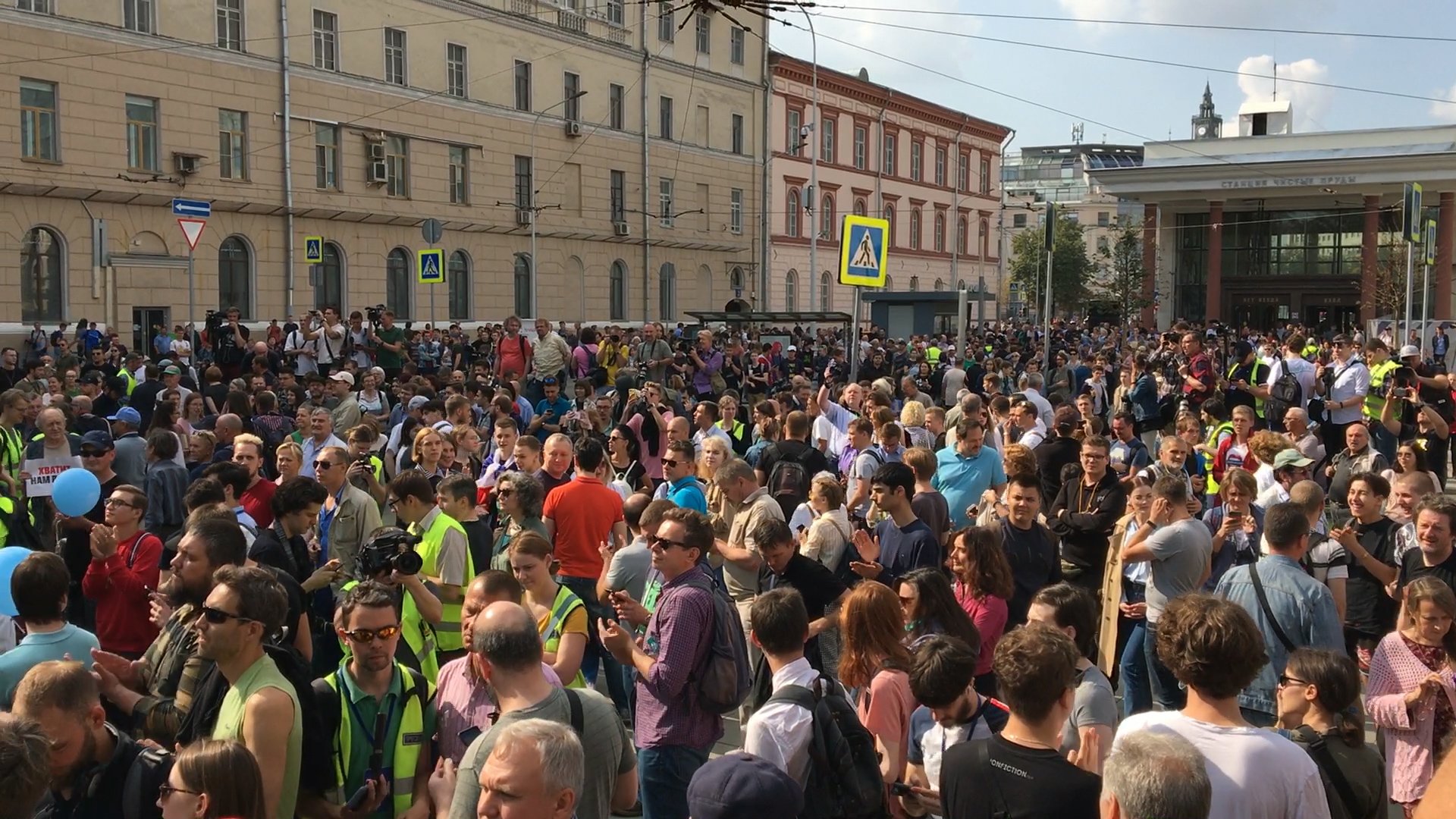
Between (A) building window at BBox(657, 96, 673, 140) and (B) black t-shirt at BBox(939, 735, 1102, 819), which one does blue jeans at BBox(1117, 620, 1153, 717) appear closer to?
(B) black t-shirt at BBox(939, 735, 1102, 819)

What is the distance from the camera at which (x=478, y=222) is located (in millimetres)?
39438

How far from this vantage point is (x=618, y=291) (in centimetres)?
4597

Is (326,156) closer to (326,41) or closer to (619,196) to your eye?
(326,41)

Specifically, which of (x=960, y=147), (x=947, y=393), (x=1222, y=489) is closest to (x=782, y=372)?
(x=947, y=393)

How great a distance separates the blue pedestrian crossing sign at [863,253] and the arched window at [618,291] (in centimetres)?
3300

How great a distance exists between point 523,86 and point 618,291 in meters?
8.44

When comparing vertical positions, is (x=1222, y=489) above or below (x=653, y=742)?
above

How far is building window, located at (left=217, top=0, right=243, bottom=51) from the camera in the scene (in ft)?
103

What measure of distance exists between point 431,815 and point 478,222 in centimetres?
3668

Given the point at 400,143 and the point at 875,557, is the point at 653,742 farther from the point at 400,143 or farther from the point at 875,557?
the point at 400,143

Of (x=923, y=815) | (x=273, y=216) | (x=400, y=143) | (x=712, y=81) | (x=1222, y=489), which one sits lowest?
(x=923, y=815)

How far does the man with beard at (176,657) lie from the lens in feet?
14.1

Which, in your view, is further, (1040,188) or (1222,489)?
(1040,188)

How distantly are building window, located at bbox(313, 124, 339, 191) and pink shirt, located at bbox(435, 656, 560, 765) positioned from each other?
3226 centimetres
